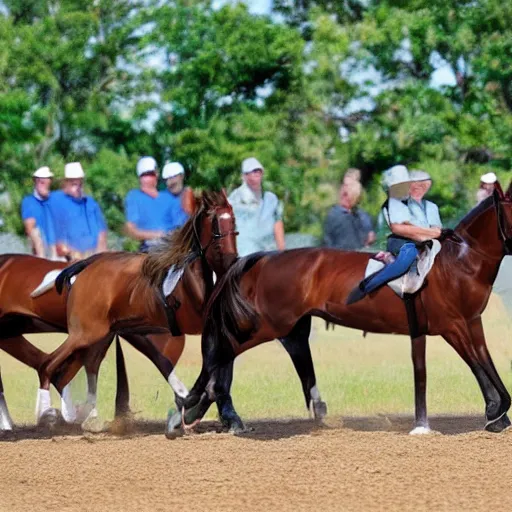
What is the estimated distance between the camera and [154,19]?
3769cm

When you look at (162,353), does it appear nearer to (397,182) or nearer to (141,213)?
(141,213)

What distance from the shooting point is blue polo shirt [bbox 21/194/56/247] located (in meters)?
13.0

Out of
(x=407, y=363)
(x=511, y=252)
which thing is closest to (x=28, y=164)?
(x=407, y=363)

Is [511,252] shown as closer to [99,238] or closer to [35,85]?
[99,238]

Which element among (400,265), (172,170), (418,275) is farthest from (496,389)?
(172,170)

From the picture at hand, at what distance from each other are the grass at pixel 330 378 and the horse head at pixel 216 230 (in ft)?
6.30

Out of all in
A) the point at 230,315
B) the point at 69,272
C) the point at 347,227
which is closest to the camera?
the point at 230,315

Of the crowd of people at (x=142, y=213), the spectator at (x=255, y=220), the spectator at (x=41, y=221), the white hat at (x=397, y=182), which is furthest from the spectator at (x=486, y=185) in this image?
the white hat at (x=397, y=182)

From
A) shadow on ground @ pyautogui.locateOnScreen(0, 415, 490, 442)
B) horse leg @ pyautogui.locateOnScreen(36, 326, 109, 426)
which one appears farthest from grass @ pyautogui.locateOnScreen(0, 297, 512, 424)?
horse leg @ pyautogui.locateOnScreen(36, 326, 109, 426)

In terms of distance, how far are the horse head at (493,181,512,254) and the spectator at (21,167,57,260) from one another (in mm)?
4039

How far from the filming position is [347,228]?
15.8 m

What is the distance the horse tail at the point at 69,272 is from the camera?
39.0 ft

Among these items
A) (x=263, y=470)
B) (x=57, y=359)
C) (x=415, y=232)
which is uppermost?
(x=415, y=232)

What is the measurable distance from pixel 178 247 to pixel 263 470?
8.54ft
